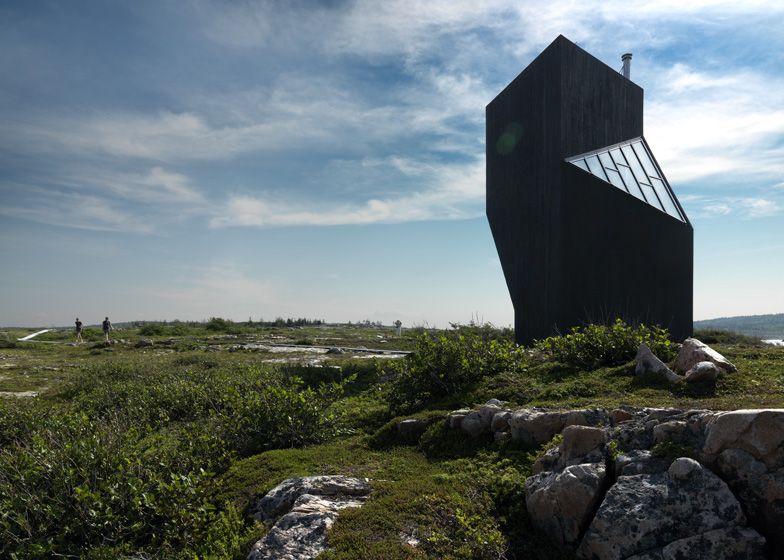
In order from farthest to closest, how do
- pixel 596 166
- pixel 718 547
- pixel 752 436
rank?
1. pixel 596 166
2. pixel 752 436
3. pixel 718 547

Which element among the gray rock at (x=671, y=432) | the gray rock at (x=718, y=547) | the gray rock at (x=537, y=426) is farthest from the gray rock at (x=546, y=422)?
the gray rock at (x=718, y=547)

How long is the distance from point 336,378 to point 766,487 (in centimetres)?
882

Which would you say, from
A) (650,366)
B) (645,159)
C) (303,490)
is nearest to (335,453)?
(303,490)

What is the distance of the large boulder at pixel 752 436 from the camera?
139 inches

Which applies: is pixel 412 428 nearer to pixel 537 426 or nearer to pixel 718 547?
pixel 537 426

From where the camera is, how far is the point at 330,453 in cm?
608

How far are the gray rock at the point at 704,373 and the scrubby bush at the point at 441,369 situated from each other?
2678mm

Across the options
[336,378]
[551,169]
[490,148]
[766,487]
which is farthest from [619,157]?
[766,487]

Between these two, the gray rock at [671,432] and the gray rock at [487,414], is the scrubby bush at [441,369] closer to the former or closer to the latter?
the gray rock at [487,414]

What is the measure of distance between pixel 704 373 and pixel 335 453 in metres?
4.56

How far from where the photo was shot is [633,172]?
15.5 m

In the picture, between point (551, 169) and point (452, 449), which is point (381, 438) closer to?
point (452, 449)

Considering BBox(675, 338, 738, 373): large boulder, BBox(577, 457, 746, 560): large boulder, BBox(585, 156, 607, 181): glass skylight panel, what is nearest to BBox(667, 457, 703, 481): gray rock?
BBox(577, 457, 746, 560): large boulder

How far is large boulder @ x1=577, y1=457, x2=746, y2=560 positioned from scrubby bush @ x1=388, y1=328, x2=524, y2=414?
426cm
